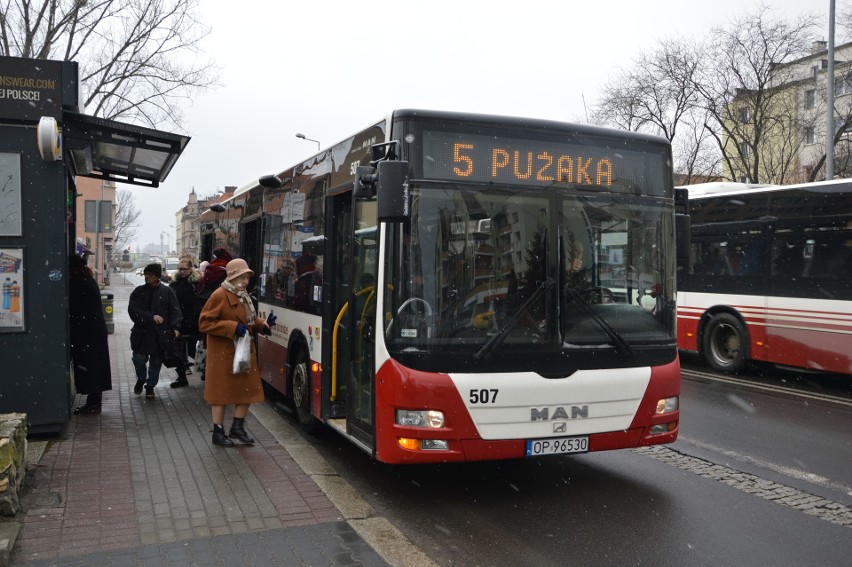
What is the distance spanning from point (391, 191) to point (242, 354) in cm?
261

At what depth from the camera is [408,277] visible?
17.8 ft

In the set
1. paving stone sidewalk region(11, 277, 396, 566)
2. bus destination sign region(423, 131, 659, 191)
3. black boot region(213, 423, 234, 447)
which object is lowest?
paving stone sidewalk region(11, 277, 396, 566)

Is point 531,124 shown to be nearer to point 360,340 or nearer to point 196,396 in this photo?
point 360,340

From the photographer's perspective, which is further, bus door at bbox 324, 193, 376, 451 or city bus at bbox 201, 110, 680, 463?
bus door at bbox 324, 193, 376, 451

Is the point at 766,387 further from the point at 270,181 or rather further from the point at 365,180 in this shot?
the point at 365,180

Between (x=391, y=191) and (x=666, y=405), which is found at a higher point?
(x=391, y=191)

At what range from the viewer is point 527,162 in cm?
579

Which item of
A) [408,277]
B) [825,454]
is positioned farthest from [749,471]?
[408,277]

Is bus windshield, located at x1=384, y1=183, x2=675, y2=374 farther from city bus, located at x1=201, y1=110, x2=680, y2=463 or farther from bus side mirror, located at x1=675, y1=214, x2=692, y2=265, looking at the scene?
bus side mirror, located at x1=675, y1=214, x2=692, y2=265

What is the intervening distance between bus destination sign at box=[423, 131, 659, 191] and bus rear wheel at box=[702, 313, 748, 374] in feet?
24.8

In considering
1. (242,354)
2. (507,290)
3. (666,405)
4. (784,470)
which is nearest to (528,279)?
(507,290)

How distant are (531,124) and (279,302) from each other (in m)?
4.26

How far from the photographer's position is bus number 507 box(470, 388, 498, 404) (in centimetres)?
540

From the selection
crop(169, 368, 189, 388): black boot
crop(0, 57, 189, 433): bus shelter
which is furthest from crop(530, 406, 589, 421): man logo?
crop(169, 368, 189, 388): black boot
